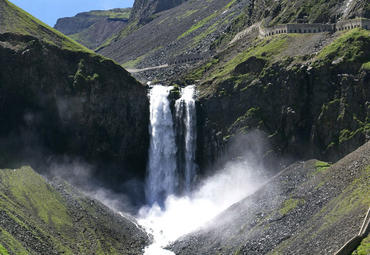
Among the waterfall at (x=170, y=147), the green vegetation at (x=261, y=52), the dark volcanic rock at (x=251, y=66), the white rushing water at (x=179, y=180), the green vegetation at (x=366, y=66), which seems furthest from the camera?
the green vegetation at (x=261, y=52)

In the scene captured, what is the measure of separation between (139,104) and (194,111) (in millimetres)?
12329

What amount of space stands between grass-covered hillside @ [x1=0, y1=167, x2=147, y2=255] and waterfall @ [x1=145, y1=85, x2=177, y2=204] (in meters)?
16.7

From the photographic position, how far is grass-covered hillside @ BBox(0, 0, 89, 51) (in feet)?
357

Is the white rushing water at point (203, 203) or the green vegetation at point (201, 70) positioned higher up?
the green vegetation at point (201, 70)

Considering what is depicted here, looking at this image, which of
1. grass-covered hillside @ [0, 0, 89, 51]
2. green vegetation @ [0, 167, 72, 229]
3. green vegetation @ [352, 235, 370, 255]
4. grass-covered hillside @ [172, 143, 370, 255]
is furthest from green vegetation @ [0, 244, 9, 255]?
grass-covered hillside @ [0, 0, 89, 51]

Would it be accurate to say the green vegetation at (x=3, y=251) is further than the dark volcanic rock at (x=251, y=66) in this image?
No

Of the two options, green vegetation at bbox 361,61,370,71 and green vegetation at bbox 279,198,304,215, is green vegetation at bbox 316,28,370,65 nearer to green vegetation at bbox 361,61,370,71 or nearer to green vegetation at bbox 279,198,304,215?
green vegetation at bbox 361,61,370,71

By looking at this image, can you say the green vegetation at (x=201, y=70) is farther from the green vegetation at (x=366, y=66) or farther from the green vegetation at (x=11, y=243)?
the green vegetation at (x=11, y=243)

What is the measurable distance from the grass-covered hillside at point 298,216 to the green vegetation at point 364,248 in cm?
12

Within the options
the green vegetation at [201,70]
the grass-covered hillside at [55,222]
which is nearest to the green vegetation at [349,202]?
the grass-covered hillside at [55,222]

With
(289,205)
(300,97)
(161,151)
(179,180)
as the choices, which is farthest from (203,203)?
(300,97)

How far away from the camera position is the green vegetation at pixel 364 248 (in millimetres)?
48056

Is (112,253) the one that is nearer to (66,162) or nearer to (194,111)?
(66,162)

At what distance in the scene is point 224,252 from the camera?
232ft
